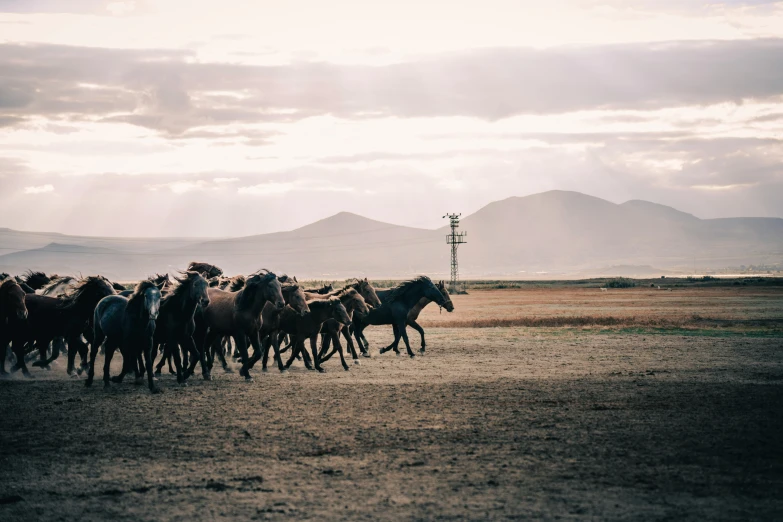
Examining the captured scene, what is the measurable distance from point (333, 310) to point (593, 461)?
38.3 ft

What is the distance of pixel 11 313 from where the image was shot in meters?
18.6

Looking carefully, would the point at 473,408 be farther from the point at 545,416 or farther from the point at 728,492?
the point at 728,492

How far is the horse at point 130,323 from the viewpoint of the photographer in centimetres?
1648

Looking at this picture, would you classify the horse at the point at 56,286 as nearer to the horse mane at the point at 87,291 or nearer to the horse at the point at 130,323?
the horse mane at the point at 87,291

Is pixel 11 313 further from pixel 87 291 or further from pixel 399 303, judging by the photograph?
pixel 399 303

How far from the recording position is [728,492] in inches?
343

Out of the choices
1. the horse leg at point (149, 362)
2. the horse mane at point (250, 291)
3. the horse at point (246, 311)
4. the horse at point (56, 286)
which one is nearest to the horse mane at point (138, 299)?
the horse leg at point (149, 362)

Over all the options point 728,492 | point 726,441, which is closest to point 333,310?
point 726,441

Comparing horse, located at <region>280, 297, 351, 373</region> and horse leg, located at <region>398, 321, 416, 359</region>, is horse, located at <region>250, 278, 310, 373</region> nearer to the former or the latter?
horse, located at <region>280, 297, 351, 373</region>

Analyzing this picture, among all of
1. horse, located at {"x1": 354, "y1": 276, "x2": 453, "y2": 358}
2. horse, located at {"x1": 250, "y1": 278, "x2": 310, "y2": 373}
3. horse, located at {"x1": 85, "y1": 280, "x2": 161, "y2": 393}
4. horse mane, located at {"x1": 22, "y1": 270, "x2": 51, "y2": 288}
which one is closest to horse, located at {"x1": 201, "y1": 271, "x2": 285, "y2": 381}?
horse, located at {"x1": 250, "y1": 278, "x2": 310, "y2": 373}

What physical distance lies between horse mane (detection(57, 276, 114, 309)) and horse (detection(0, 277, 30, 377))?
3.16ft

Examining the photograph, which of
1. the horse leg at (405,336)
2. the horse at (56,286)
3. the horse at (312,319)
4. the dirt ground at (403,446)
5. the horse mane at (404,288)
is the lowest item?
the dirt ground at (403,446)

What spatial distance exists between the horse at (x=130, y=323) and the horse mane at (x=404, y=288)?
33.1 ft

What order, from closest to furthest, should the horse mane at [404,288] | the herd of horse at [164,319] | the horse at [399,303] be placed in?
the herd of horse at [164,319], the horse at [399,303], the horse mane at [404,288]
